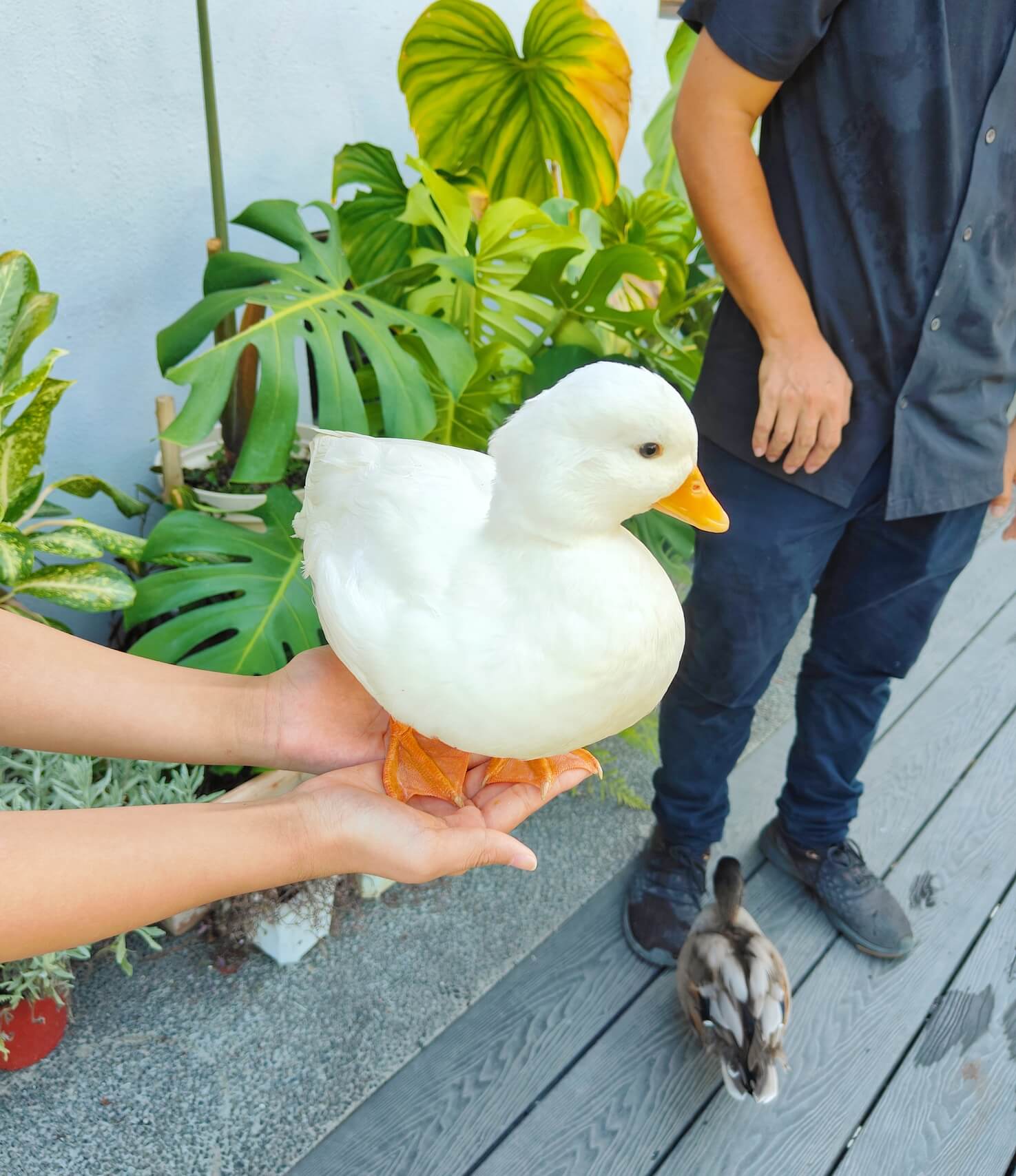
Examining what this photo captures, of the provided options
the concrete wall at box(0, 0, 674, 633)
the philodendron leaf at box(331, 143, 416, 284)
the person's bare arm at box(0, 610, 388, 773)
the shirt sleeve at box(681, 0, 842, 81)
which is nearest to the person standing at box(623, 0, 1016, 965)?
the shirt sleeve at box(681, 0, 842, 81)

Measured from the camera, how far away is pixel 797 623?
126 cm

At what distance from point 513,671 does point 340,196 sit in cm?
162

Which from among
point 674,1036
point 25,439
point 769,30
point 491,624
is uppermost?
point 769,30

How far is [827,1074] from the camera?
4.44 ft

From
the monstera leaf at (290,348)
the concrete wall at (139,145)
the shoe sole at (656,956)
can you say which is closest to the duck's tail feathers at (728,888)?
the shoe sole at (656,956)

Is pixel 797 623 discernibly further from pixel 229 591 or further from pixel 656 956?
pixel 229 591

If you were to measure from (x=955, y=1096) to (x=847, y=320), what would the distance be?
114 centimetres

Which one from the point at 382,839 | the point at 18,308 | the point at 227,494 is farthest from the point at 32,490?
the point at 382,839

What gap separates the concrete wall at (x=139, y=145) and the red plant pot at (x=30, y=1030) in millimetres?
711

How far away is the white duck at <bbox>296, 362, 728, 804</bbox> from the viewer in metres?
0.63

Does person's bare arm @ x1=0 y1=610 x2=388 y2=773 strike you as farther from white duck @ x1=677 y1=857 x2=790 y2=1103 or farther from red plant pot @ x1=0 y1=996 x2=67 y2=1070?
white duck @ x1=677 y1=857 x2=790 y2=1103

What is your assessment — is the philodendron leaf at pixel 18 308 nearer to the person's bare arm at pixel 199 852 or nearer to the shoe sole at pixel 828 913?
the person's bare arm at pixel 199 852

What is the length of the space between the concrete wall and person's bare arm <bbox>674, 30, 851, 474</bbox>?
99 cm

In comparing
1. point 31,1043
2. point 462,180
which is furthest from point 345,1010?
point 462,180
